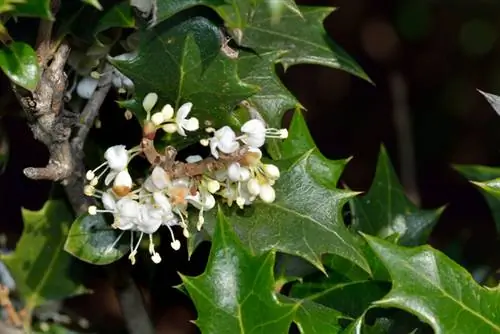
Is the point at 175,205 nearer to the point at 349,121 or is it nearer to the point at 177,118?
the point at 177,118

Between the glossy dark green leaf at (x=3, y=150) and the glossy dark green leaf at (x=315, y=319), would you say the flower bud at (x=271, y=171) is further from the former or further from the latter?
the glossy dark green leaf at (x=3, y=150)

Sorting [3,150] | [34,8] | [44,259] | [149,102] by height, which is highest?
[34,8]

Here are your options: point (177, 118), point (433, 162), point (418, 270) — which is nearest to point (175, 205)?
point (177, 118)

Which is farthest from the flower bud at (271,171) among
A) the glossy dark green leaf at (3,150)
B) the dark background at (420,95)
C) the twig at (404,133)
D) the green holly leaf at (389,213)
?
the dark background at (420,95)

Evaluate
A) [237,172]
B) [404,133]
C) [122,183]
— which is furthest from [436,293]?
[404,133]

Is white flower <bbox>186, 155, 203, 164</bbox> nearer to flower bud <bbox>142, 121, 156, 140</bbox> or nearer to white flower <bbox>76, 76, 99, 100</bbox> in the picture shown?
flower bud <bbox>142, 121, 156, 140</bbox>

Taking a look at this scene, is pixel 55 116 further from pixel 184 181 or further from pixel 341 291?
pixel 341 291

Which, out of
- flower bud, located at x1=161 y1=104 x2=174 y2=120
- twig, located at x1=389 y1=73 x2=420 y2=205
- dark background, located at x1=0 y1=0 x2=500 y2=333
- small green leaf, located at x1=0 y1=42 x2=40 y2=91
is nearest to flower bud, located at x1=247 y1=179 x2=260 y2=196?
flower bud, located at x1=161 y1=104 x2=174 y2=120
